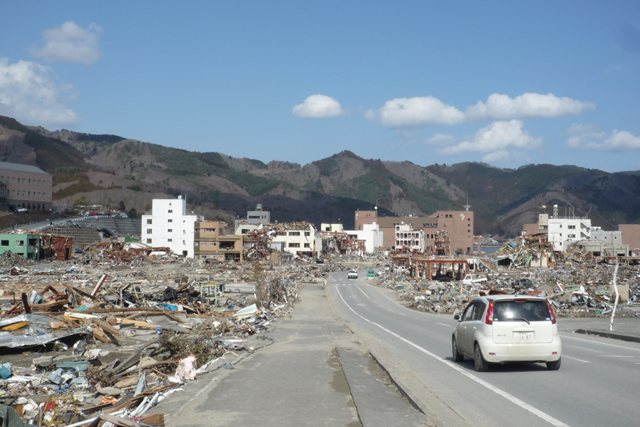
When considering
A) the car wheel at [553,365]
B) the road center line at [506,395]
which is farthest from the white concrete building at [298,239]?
the car wheel at [553,365]

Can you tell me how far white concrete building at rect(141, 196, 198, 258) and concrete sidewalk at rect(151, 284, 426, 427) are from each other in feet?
295

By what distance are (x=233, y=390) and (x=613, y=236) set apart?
154m

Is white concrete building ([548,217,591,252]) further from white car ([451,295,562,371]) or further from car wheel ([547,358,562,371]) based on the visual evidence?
white car ([451,295,562,371])

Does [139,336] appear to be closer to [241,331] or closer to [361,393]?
[241,331]

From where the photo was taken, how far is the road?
8.29 meters

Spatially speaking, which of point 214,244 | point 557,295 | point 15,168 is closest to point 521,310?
point 557,295

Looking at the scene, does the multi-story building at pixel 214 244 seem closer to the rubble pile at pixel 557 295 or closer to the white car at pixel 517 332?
the rubble pile at pixel 557 295

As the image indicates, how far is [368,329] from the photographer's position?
2670 cm

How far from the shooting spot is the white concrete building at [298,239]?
121938 millimetres

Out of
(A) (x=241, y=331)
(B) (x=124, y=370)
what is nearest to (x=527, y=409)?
(B) (x=124, y=370)

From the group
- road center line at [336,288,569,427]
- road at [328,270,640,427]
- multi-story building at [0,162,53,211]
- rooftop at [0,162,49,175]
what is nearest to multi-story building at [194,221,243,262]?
multi-story building at [0,162,53,211]

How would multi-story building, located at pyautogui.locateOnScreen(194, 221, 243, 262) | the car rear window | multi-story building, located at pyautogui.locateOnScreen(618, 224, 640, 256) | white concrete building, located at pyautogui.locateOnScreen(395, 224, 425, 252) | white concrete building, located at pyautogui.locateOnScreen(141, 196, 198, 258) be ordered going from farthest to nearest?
white concrete building, located at pyautogui.locateOnScreen(395, 224, 425, 252) → multi-story building, located at pyautogui.locateOnScreen(618, 224, 640, 256) → white concrete building, located at pyautogui.locateOnScreen(141, 196, 198, 258) → multi-story building, located at pyautogui.locateOnScreen(194, 221, 243, 262) → the car rear window

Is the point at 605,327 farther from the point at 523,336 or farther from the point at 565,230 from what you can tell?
the point at 565,230

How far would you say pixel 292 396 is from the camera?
9555 mm
